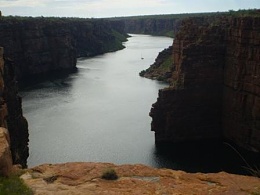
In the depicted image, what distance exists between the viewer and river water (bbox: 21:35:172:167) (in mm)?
48719

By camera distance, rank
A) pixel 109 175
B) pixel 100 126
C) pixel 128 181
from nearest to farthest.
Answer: pixel 128 181 < pixel 109 175 < pixel 100 126

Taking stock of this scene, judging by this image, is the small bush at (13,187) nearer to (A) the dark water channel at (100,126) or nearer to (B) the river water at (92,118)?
(B) the river water at (92,118)

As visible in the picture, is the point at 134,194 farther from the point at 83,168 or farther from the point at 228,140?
the point at 228,140

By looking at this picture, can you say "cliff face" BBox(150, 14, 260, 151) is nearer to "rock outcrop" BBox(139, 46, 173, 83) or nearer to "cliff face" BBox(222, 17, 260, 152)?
"cliff face" BBox(222, 17, 260, 152)

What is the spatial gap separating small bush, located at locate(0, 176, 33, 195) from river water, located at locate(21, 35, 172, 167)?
3177 cm

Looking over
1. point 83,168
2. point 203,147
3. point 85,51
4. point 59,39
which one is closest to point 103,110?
point 203,147

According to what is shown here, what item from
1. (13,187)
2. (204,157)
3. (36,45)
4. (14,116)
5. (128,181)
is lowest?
(204,157)

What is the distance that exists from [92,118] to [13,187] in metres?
53.0

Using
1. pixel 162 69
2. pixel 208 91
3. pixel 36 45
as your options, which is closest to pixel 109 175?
pixel 208 91

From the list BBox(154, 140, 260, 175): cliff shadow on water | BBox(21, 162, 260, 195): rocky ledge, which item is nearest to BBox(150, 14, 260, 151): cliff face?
BBox(154, 140, 260, 175): cliff shadow on water

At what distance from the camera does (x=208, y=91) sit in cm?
5778

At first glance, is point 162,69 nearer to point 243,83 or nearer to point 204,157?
point 243,83

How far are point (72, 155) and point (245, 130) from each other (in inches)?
915

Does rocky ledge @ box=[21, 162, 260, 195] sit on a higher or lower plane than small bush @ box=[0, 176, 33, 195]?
lower
